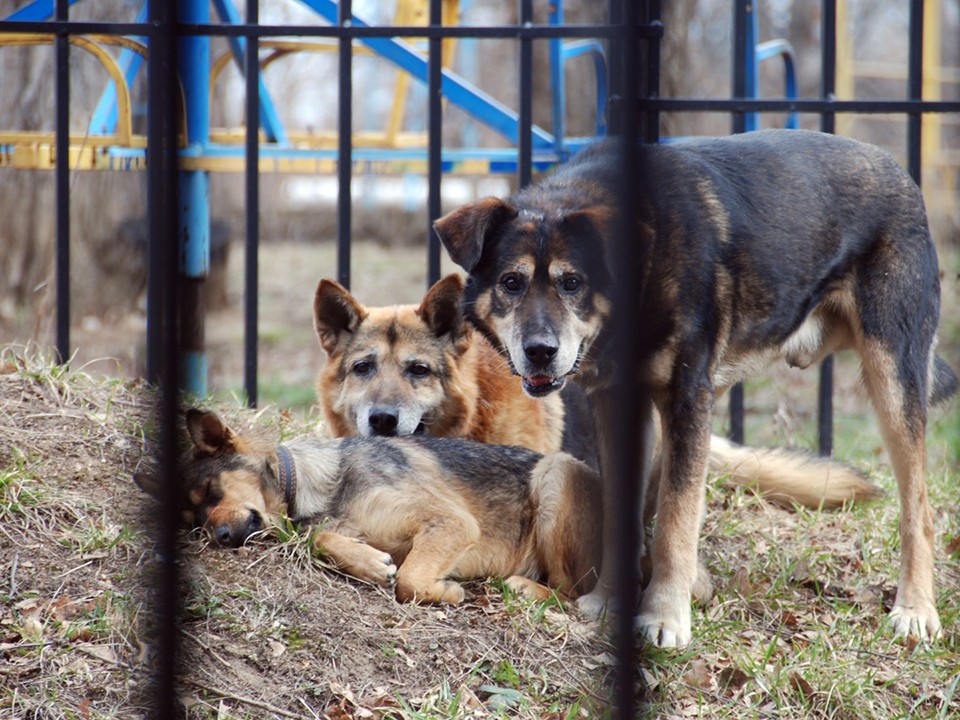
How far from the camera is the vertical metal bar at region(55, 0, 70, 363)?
560 cm

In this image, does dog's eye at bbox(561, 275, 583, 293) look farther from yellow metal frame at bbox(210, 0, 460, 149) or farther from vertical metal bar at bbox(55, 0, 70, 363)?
yellow metal frame at bbox(210, 0, 460, 149)

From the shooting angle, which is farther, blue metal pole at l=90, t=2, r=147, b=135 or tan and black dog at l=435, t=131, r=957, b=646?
blue metal pole at l=90, t=2, r=147, b=135

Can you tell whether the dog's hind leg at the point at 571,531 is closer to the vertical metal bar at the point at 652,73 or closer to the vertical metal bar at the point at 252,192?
the vertical metal bar at the point at 652,73

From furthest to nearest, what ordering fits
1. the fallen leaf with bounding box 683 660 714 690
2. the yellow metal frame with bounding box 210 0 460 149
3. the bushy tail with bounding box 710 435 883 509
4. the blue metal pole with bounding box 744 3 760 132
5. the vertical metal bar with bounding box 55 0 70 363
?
the yellow metal frame with bounding box 210 0 460 149
the blue metal pole with bounding box 744 3 760 132
the vertical metal bar with bounding box 55 0 70 363
the bushy tail with bounding box 710 435 883 509
the fallen leaf with bounding box 683 660 714 690

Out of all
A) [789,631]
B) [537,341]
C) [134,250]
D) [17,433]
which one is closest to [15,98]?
[134,250]

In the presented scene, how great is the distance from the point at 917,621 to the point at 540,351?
6.09ft

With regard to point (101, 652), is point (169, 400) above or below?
above

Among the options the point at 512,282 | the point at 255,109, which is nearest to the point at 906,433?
the point at 512,282

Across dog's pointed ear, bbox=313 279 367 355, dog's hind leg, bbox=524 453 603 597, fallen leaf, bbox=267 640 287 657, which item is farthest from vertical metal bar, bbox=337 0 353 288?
fallen leaf, bbox=267 640 287 657

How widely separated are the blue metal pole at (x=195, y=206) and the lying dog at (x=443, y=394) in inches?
41.3

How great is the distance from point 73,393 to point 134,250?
6.91 meters

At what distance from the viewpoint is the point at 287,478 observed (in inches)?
167

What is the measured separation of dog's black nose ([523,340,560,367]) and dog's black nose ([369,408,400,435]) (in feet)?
3.42

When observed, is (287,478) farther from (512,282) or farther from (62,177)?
(62,177)
